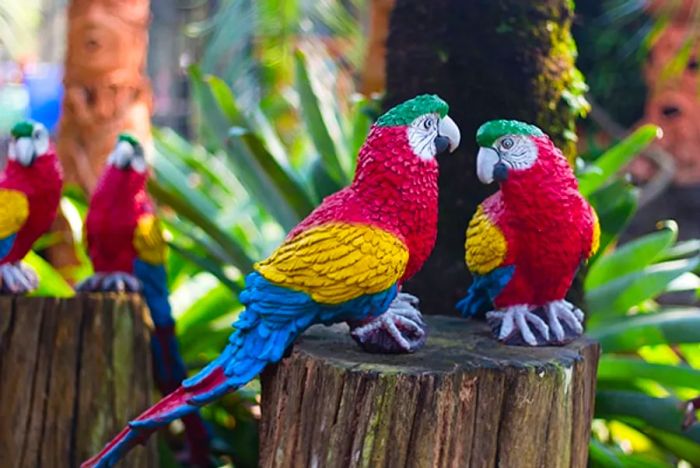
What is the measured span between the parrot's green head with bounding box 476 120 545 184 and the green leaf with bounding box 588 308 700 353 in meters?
0.94

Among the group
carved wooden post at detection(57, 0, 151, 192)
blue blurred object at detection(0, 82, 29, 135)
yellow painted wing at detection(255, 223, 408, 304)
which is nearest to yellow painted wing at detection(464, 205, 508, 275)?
yellow painted wing at detection(255, 223, 408, 304)

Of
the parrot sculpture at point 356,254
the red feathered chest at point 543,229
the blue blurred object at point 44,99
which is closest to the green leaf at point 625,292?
the red feathered chest at point 543,229

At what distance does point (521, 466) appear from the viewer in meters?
1.36

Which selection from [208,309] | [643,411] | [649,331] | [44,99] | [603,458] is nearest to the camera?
[603,458]

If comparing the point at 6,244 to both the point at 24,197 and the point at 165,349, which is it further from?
the point at 165,349

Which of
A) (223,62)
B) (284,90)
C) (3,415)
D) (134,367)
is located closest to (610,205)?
(134,367)

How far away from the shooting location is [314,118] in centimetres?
266

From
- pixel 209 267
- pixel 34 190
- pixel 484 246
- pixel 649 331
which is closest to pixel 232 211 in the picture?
pixel 209 267

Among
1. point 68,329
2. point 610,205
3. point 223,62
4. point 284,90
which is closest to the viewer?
point 68,329

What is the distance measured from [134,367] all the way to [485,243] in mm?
914

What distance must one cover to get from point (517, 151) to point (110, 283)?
104cm

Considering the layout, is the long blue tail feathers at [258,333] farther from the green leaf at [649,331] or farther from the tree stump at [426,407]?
the green leaf at [649,331]

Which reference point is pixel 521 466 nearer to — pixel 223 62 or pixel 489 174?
pixel 489 174

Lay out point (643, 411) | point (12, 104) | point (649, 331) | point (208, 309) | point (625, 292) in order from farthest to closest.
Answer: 1. point (12, 104)
2. point (208, 309)
3. point (625, 292)
4. point (649, 331)
5. point (643, 411)
